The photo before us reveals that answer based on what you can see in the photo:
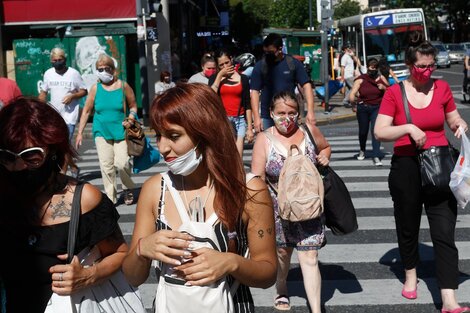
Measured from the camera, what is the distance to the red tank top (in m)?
10.1

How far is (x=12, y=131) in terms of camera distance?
310 cm

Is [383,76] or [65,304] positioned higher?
[383,76]

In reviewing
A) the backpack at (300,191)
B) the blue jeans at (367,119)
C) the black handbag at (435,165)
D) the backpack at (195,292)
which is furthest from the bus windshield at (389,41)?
the backpack at (195,292)

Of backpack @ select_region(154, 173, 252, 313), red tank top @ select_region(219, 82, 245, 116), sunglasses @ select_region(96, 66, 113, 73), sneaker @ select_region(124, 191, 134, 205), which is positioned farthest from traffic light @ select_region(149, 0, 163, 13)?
backpack @ select_region(154, 173, 252, 313)

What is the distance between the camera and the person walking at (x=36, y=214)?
309 centimetres

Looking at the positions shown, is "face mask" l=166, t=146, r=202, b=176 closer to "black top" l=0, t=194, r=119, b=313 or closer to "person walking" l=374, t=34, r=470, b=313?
"black top" l=0, t=194, r=119, b=313

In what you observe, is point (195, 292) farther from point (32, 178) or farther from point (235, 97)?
point (235, 97)

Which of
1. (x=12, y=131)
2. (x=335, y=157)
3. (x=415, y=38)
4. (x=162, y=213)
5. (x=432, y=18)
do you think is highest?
(x=432, y=18)

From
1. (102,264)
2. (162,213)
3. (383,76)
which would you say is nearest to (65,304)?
(102,264)

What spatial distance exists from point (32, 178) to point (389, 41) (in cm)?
3044

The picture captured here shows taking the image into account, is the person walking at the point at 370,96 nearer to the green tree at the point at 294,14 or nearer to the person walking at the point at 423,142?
the person walking at the point at 423,142

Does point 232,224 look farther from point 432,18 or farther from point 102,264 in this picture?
point 432,18

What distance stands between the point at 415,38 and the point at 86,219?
157 inches

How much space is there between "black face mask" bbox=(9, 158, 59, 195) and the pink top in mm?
3119
